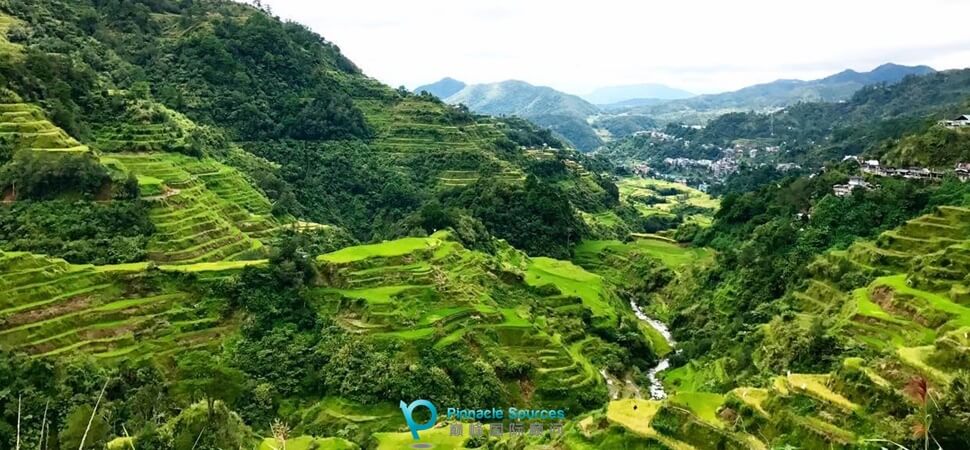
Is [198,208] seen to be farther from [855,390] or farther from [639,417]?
[855,390]

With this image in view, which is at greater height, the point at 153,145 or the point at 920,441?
the point at 153,145

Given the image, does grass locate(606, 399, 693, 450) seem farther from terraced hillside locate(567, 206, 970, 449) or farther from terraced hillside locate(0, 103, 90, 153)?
terraced hillside locate(0, 103, 90, 153)

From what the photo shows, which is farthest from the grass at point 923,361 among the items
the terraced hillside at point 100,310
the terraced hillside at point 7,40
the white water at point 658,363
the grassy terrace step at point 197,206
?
the terraced hillside at point 7,40

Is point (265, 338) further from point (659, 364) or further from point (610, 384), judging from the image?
point (659, 364)

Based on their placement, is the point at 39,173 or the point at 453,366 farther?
the point at 39,173

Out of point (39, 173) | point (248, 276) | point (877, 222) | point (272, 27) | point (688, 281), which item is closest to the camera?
point (248, 276)

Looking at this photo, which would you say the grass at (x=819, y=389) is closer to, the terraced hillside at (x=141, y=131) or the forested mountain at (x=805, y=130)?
the terraced hillside at (x=141, y=131)

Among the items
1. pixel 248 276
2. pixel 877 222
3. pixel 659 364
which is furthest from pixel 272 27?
pixel 877 222
